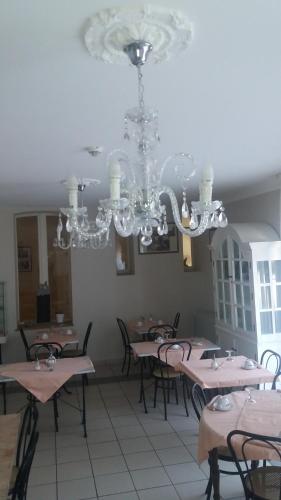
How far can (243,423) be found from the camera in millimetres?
2510

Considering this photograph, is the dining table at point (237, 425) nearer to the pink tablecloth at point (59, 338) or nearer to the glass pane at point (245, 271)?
the glass pane at point (245, 271)

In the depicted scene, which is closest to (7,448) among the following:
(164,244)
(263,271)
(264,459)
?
(264,459)

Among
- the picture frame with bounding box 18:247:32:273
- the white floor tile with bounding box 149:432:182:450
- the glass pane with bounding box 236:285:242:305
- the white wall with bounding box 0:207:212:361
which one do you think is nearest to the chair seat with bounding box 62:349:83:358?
the white wall with bounding box 0:207:212:361

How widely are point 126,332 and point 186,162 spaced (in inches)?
128

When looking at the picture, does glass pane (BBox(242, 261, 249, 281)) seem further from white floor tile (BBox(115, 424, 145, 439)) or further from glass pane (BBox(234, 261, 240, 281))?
white floor tile (BBox(115, 424, 145, 439))

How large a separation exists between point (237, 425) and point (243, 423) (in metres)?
0.05

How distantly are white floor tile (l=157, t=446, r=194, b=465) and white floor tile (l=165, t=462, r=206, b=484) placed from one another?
0.06 m

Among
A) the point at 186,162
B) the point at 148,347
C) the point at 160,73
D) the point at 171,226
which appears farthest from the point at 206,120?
the point at 171,226

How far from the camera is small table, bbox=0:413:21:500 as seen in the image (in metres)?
1.98

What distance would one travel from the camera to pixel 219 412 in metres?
2.69

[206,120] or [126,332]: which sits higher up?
[206,120]

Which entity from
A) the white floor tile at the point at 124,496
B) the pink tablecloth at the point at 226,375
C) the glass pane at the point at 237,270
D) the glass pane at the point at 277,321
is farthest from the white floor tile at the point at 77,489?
the glass pane at the point at 237,270

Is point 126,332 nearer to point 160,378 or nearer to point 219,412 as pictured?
point 160,378

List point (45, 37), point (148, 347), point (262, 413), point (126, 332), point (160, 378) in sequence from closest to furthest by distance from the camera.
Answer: point (45, 37)
point (262, 413)
point (160, 378)
point (148, 347)
point (126, 332)
